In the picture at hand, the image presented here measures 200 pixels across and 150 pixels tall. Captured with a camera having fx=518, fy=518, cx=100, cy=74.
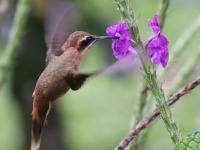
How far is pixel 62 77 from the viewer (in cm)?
144

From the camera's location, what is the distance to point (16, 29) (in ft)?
7.36

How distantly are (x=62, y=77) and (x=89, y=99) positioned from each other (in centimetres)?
403

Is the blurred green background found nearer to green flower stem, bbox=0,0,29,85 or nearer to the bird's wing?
green flower stem, bbox=0,0,29,85

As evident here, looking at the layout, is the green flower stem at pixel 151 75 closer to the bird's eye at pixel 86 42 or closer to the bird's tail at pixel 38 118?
the bird's eye at pixel 86 42

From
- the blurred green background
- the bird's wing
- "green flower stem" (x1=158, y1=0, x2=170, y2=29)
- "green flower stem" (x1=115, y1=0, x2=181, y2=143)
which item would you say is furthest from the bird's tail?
the blurred green background

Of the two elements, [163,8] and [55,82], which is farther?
[163,8]

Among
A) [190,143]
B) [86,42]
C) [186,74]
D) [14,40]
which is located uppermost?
[14,40]

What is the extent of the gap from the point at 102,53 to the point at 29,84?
813 mm

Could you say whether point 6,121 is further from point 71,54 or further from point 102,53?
point 71,54

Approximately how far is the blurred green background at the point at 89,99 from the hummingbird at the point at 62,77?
1678 millimetres

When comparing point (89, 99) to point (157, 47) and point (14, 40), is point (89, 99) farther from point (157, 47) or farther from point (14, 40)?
point (157, 47)

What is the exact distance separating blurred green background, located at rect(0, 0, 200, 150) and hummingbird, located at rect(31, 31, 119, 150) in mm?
1678

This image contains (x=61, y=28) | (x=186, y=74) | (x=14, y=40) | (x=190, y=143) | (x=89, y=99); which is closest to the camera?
(x=190, y=143)

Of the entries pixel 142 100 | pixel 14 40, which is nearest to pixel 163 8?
pixel 142 100
